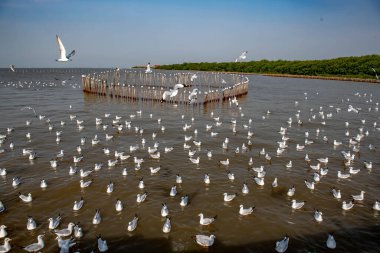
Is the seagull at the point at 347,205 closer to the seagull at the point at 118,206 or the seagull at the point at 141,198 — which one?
the seagull at the point at 141,198

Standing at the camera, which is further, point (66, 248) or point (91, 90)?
point (91, 90)

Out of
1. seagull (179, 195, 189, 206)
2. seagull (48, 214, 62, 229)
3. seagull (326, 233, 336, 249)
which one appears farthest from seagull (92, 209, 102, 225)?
seagull (326, 233, 336, 249)

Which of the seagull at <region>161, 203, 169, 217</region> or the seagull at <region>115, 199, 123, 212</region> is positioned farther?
the seagull at <region>115, 199, 123, 212</region>

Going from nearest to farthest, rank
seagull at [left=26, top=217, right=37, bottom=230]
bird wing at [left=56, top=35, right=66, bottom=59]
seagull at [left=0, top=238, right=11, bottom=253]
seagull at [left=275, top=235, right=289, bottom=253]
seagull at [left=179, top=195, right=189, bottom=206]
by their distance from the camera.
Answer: seagull at [left=0, top=238, right=11, bottom=253], seagull at [left=275, top=235, right=289, bottom=253], seagull at [left=26, top=217, right=37, bottom=230], seagull at [left=179, top=195, right=189, bottom=206], bird wing at [left=56, top=35, right=66, bottom=59]

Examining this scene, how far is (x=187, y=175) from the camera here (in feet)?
53.5

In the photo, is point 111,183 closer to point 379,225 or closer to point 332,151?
point 379,225

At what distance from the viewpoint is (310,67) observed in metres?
102

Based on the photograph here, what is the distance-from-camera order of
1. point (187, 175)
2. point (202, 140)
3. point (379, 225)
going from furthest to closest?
point (202, 140) < point (187, 175) < point (379, 225)

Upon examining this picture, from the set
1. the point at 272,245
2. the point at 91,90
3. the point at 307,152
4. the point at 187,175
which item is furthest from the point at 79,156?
the point at 91,90

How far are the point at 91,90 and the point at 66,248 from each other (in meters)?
39.3

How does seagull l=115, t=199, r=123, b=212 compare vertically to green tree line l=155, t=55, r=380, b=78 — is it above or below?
below

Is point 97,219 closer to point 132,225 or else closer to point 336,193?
point 132,225

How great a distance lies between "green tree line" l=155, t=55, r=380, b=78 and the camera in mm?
86675

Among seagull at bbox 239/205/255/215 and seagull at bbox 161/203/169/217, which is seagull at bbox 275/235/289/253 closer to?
seagull at bbox 239/205/255/215
